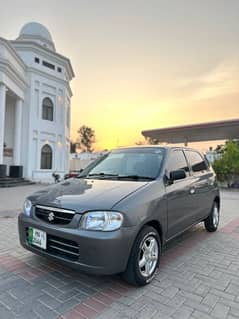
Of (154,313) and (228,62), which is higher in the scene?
(228,62)

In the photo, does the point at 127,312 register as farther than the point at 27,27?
No

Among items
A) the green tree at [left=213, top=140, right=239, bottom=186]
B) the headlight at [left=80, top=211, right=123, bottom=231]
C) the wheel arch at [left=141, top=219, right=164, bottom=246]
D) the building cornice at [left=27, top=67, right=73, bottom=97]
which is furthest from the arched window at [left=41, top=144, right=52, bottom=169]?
the headlight at [left=80, top=211, right=123, bottom=231]

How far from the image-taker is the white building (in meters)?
17.8

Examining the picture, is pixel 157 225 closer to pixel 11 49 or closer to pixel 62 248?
pixel 62 248

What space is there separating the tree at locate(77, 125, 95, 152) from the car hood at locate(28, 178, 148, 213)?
179 feet

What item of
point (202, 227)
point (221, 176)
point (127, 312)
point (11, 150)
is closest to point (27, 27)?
point (11, 150)

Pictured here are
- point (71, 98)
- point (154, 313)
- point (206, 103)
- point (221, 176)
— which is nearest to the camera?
point (154, 313)

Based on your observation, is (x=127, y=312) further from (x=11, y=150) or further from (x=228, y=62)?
(x=11, y=150)

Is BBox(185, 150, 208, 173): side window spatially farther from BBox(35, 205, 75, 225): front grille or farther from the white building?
the white building

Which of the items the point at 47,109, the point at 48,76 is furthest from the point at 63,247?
the point at 48,76

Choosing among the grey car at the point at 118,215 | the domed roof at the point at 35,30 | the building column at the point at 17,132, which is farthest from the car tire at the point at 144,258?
the domed roof at the point at 35,30

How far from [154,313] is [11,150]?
18.8 metres

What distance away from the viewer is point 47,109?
20.1 m

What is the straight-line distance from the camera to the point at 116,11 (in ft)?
31.3
